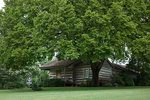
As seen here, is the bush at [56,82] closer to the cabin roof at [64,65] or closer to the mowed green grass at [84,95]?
the cabin roof at [64,65]

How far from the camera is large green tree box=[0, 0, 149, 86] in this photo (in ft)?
106

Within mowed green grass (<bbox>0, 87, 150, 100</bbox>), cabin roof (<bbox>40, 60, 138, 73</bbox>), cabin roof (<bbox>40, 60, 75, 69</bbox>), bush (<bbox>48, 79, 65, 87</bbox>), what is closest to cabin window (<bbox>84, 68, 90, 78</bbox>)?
cabin roof (<bbox>40, 60, 138, 73</bbox>)

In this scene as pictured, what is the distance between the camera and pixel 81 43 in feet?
106

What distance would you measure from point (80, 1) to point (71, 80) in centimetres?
1624

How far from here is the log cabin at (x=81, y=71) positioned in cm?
4744

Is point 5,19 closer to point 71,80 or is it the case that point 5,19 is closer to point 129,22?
point 129,22

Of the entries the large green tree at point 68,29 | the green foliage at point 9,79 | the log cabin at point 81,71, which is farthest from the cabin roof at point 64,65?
the large green tree at point 68,29

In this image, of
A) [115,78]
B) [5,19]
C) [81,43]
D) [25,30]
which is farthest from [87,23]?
[115,78]

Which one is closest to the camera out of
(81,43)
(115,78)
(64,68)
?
(81,43)

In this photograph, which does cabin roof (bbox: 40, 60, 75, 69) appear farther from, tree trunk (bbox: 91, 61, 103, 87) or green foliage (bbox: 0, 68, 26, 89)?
green foliage (bbox: 0, 68, 26, 89)

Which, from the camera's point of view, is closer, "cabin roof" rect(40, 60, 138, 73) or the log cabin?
the log cabin

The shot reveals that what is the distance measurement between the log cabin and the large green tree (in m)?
11.6

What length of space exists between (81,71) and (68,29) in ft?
54.8

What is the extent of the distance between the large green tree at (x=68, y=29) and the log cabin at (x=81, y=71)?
38.1 ft
